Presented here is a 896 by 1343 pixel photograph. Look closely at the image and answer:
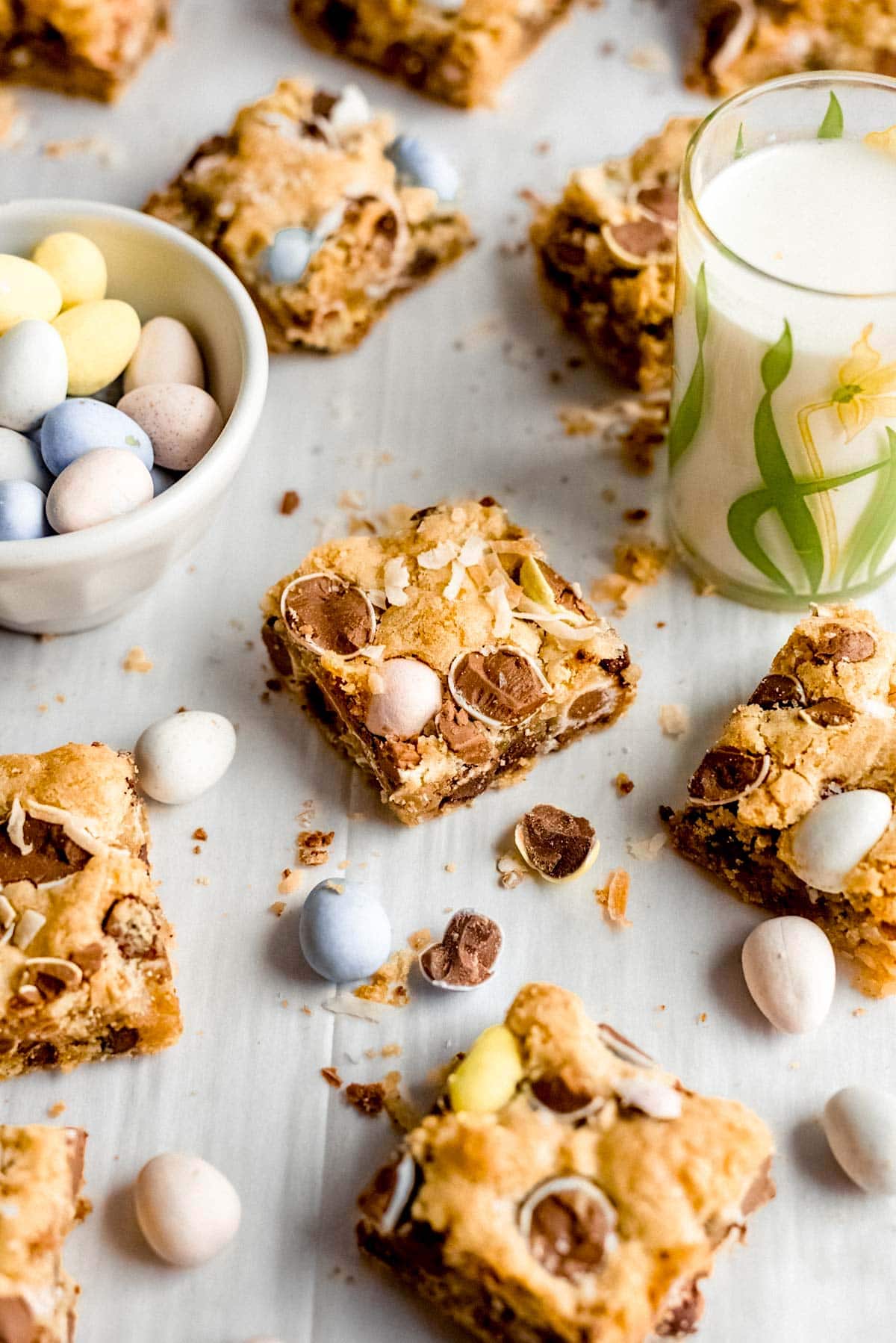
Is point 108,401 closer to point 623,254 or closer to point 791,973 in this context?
point 623,254

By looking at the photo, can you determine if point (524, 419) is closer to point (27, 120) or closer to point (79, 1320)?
point (27, 120)

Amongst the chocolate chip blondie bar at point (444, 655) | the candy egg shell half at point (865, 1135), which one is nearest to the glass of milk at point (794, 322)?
the chocolate chip blondie bar at point (444, 655)

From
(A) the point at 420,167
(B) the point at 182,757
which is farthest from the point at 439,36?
(B) the point at 182,757

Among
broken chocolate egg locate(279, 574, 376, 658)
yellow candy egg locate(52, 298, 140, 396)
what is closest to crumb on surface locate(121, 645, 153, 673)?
broken chocolate egg locate(279, 574, 376, 658)

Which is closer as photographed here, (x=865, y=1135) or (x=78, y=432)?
(x=865, y=1135)

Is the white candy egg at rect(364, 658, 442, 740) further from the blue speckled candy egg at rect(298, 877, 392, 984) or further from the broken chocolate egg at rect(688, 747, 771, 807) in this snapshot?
the broken chocolate egg at rect(688, 747, 771, 807)

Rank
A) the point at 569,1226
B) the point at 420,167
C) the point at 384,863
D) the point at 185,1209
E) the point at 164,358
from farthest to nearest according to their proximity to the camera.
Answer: the point at 420,167, the point at 164,358, the point at 384,863, the point at 185,1209, the point at 569,1226
